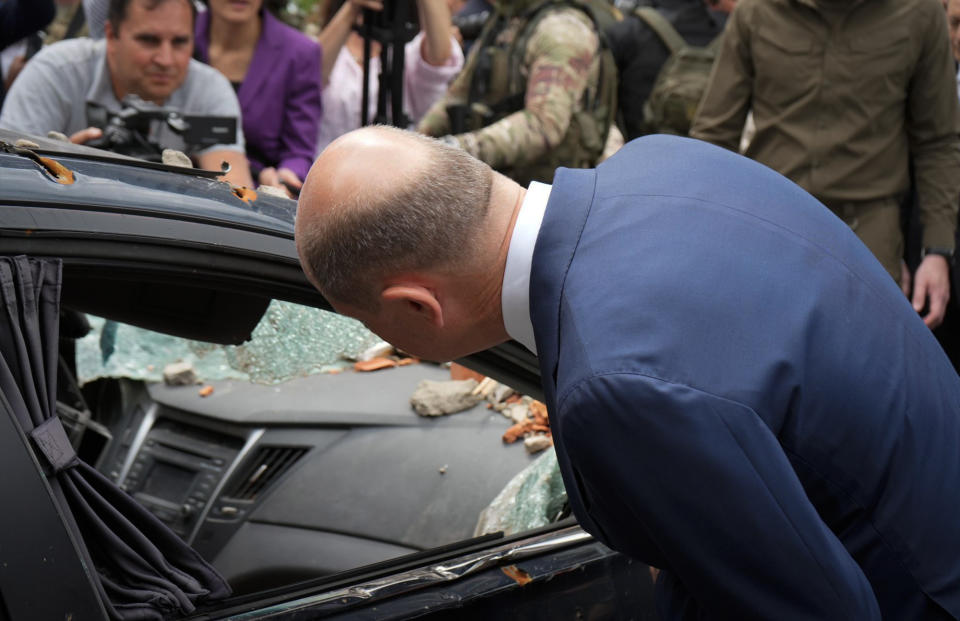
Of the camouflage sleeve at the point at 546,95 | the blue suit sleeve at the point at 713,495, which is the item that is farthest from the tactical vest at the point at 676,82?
the blue suit sleeve at the point at 713,495

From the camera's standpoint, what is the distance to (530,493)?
2.01 meters

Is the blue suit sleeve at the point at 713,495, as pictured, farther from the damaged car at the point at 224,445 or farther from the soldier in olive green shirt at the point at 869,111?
the soldier in olive green shirt at the point at 869,111

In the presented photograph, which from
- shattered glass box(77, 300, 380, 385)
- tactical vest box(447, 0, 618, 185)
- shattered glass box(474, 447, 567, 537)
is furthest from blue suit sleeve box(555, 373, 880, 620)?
tactical vest box(447, 0, 618, 185)

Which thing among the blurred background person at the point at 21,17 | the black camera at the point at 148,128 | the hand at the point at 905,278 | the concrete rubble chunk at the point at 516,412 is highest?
the blurred background person at the point at 21,17

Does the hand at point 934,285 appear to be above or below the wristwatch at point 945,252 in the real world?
below

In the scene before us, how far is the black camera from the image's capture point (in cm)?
294

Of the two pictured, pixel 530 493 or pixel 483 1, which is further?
pixel 483 1

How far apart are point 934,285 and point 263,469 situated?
202cm

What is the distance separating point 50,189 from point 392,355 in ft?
4.05

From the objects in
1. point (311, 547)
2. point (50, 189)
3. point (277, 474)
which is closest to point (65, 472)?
point (50, 189)

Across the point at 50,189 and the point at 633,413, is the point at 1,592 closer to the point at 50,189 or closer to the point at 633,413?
the point at 50,189

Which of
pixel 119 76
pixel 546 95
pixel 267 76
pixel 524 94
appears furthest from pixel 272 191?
pixel 524 94

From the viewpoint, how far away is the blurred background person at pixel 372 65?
14.1 ft

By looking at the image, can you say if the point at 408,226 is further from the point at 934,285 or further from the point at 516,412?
the point at 934,285
